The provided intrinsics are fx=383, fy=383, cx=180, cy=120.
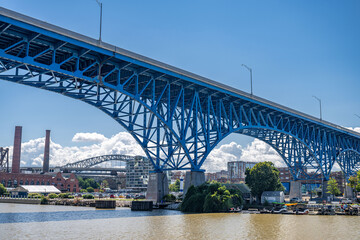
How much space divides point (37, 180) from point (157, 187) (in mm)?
109144

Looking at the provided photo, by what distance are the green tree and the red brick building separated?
107637mm

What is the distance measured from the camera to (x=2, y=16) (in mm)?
40781

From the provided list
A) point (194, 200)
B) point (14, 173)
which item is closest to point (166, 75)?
point (194, 200)

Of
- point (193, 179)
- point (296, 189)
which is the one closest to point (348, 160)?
point (296, 189)

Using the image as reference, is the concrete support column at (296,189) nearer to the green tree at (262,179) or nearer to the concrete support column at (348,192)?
the green tree at (262,179)

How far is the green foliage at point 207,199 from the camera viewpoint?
63.9m

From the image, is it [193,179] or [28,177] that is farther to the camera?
[28,177]

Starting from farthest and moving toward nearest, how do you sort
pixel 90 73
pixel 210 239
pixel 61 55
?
pixel 90 73, pixel 61 55, pixel 210 239

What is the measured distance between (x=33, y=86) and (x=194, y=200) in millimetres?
31767

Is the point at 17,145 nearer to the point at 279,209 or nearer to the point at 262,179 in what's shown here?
the point at 262,179

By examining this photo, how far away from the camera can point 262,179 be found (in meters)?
85.6

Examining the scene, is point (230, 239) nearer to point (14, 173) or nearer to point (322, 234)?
point (322, 234)

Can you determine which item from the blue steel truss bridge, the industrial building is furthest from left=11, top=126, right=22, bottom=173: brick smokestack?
the blue steel truss bridge

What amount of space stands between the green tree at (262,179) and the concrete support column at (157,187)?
23107 mm
